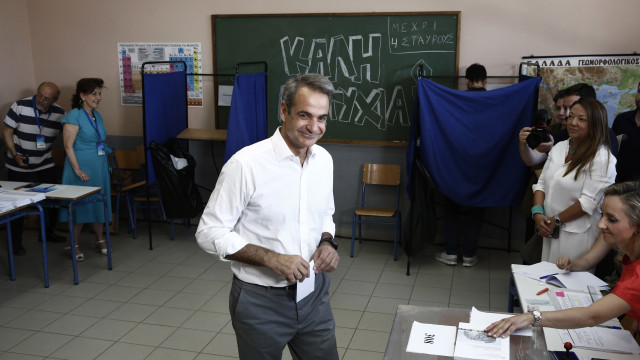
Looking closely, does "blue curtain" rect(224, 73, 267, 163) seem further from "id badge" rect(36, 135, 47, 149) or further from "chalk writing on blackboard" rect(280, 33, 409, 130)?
"id badge" rect(36, 135, 47, 149)

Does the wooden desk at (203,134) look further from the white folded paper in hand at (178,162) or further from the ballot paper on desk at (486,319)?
the ballot paper on desk at (486,319)

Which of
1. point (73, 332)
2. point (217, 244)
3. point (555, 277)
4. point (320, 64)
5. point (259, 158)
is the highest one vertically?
point (320, 64)

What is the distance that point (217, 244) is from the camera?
188cm

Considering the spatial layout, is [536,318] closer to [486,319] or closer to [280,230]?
[486,319]

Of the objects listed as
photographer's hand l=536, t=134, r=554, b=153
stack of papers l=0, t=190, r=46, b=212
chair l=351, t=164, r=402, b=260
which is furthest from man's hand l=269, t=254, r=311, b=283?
chair l=351, t=164, r=402, b=260

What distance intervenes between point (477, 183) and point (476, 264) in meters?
0.73

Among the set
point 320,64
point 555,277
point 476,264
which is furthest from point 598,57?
point 555,277

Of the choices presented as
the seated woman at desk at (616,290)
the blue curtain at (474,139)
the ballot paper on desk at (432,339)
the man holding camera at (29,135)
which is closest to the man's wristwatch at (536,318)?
the seated woman at desk at (616,290)

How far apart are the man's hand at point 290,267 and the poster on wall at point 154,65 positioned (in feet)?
13.4

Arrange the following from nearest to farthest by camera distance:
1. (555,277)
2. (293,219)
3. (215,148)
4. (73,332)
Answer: (293,219)
(555,277)
(73,332)
(215,148)

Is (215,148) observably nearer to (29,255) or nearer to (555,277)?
(29,255)

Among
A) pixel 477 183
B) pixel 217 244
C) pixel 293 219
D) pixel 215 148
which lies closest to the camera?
pixel 217 244

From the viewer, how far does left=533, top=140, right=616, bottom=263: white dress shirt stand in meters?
3.10

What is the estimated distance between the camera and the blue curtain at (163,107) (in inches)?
198
